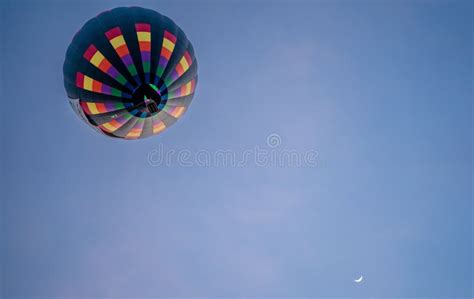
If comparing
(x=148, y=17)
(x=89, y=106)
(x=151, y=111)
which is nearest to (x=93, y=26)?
(x=148, y=17)

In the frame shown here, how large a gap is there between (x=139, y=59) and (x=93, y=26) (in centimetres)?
116

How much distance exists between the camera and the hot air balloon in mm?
7395

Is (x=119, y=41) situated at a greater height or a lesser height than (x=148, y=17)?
lesser

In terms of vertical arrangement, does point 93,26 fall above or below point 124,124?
above

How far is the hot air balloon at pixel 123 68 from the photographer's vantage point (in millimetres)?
7395

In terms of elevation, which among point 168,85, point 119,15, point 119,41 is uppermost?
point 119,15

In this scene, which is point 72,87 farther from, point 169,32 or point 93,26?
point 169,32

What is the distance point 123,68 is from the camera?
740 cm

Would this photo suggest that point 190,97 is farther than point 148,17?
Yes

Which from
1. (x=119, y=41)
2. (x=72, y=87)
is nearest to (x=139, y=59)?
(x=119, y=41)

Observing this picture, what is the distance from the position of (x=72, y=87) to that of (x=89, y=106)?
0.57 meters

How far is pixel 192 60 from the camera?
26.5 feet

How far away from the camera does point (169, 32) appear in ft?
25.2

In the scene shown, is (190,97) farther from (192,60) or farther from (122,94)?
(122,94)
